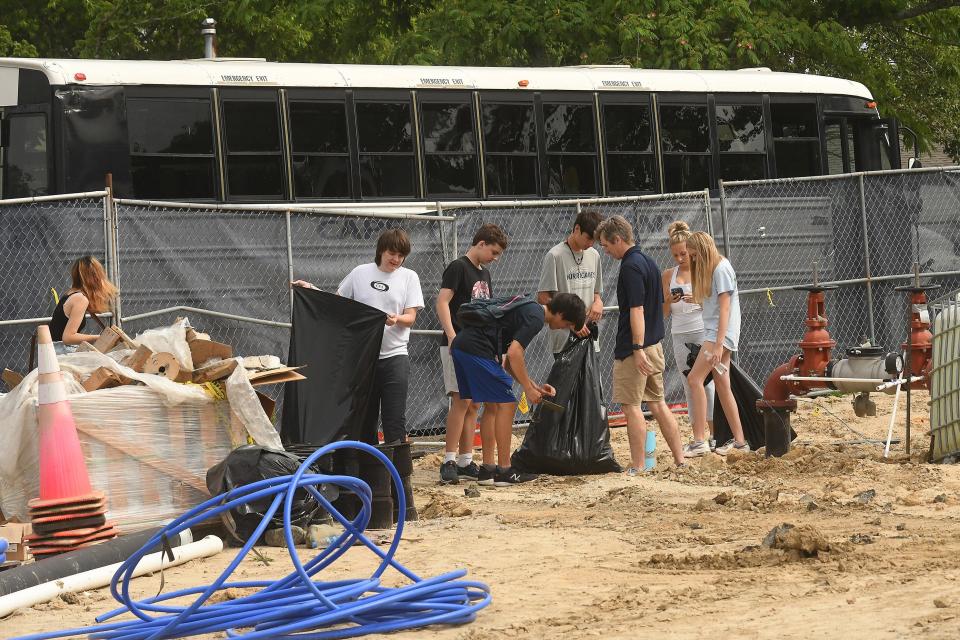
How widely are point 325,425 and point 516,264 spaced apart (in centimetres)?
441

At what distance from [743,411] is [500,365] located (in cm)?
225

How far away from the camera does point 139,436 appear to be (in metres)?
8.55

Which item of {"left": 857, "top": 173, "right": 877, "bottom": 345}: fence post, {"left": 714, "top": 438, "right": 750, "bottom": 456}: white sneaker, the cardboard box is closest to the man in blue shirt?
{"left": 714, "top": 438, "right": 750, "bottom": 456}: white sneaker

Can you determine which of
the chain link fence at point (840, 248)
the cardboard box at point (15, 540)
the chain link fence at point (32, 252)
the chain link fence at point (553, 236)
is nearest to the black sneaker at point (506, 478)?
the chain link fence at point (553, 236)

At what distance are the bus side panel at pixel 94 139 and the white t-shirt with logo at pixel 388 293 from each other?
17.1 ft

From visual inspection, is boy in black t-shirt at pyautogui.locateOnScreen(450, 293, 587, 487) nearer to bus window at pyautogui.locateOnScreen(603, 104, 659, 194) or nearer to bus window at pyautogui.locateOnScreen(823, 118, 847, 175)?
bus window at pyautogui.locateOnScreen(603, 104, 659, 194)

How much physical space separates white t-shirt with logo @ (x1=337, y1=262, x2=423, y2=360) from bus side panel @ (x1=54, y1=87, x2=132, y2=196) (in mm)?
5220

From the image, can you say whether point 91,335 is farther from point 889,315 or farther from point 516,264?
point 889,315

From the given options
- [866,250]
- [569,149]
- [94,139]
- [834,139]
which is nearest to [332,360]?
[94,139]

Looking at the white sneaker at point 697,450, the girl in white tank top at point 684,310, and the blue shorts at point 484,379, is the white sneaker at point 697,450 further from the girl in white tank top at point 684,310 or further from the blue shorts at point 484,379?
the blue shorts at point 484,379

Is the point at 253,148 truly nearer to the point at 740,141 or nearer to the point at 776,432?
the point at 740,141

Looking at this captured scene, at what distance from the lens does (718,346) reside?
1088cm

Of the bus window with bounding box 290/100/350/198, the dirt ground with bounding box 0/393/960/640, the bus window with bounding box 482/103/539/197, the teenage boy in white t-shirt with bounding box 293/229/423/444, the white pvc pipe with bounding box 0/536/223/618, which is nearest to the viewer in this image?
the dirt ground with bounding box 0/393/960/640

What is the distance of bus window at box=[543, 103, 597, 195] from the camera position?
17594mm
